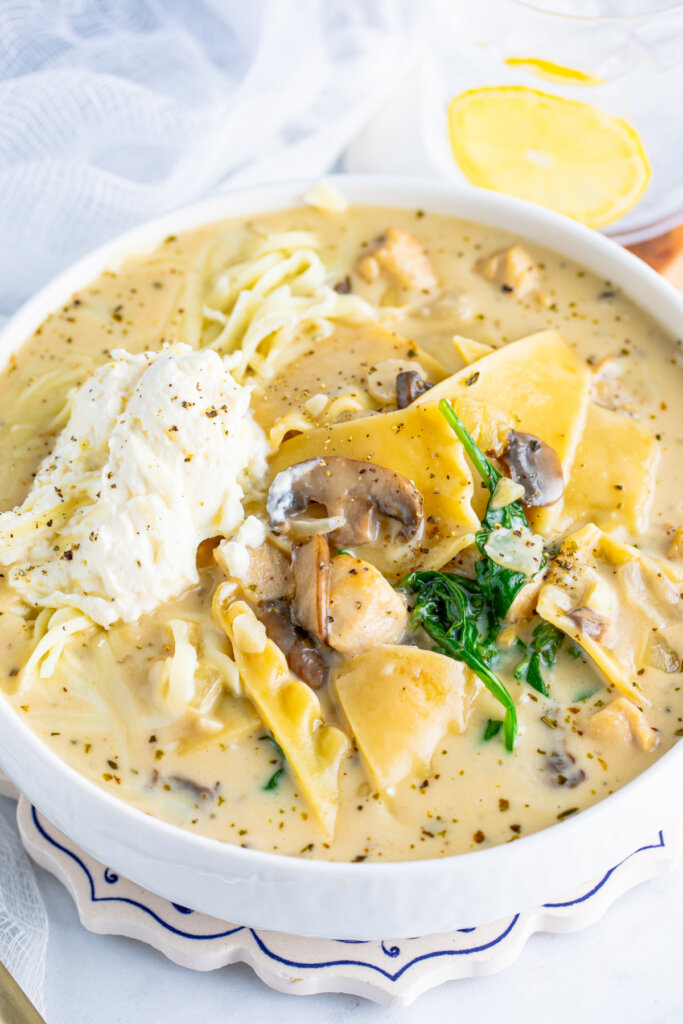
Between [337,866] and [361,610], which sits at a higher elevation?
[361,610]

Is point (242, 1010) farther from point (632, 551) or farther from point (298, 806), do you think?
point (632, 551)

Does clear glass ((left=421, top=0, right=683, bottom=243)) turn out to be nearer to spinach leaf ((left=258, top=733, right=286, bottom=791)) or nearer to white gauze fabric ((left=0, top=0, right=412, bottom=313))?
white gauze fabric ((left=0, top=0, right=412, bottom=313))

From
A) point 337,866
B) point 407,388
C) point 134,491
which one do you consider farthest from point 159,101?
point 337,866

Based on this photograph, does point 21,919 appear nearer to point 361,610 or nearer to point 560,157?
point 361,610

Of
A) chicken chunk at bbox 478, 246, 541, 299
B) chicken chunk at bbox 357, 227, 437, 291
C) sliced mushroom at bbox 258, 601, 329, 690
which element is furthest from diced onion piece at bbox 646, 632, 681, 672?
chicken chunk at bbox 357, 227, 437, 291

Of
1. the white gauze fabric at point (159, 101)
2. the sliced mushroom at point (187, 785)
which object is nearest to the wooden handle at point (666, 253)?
the white gauze fabric at point (159, 101)

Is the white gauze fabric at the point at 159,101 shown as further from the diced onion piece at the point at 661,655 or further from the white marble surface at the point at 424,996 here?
the diced onion piece at the point at 661,655
